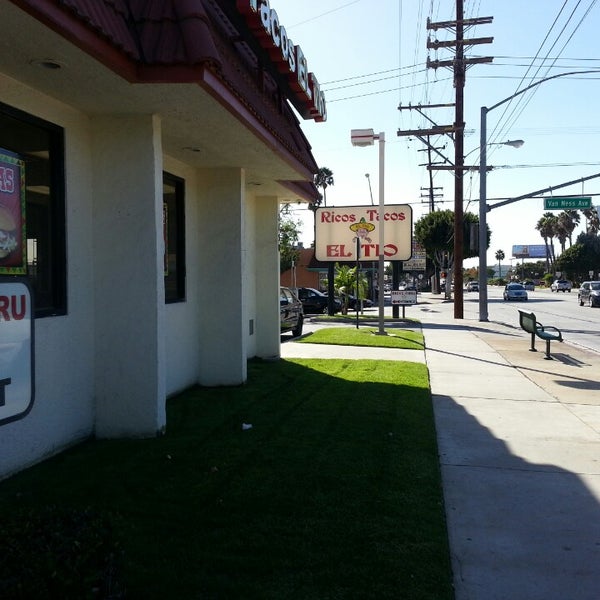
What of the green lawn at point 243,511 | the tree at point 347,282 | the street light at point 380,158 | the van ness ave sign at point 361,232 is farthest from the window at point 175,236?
the tree at point 347,282

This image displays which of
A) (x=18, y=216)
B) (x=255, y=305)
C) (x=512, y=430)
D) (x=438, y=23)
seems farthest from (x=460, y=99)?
(x=18, y=216)

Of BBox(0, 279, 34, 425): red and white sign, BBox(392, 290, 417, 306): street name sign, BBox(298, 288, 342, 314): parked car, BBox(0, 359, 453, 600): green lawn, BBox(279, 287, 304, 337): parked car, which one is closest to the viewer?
BBox(0, 279, 34, 425): red and white sign

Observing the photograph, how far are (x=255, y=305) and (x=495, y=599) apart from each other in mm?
8816

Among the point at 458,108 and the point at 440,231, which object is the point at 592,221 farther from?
the point at 458,108

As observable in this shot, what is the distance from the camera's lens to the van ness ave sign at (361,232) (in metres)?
23.7

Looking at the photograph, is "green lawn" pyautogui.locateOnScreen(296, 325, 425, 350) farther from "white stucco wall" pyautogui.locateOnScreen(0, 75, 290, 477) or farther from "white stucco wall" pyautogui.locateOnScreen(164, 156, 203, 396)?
"white stucco wall" pyautogui.locateOnScreen(0, 75, 290, 477)

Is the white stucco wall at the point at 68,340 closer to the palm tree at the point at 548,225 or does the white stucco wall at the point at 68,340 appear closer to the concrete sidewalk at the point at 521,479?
the concrete sidewalk at the point at 521,479

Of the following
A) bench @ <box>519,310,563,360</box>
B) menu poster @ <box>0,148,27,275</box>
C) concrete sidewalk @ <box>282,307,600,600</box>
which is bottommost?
concrete sidewalk @ <box>282,307,600,600</box>

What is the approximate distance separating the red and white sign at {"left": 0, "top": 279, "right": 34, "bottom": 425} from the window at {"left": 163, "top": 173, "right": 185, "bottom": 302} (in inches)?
244

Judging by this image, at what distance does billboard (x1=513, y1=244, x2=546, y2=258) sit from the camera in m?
172

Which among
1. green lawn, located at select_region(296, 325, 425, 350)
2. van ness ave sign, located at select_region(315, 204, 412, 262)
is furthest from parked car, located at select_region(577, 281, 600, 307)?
green lawn, located at select_region(296, 325, 425, 350)

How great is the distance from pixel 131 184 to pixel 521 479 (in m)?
4.49

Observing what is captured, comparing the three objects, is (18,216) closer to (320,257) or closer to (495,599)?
(495,599)

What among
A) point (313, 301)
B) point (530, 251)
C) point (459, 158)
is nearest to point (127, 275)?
point (459, 158)
